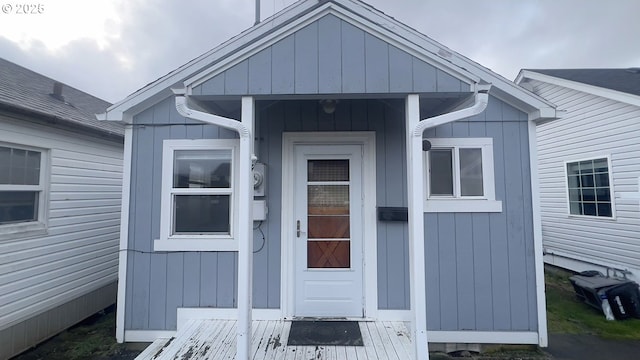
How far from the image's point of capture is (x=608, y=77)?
6672 mm

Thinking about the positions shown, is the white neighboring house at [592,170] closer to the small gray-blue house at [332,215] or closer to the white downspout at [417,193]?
the small gray-blue house at [332,215]

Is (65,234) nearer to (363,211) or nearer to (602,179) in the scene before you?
(363,211)

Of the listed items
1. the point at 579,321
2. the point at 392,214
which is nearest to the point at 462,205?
the point at 392,214

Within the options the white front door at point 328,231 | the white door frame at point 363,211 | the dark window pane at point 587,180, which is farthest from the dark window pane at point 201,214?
the dark window pane at point 587,180

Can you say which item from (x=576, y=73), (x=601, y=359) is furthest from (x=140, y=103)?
(x=576, y=73)

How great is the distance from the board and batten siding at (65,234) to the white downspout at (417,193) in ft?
14.6

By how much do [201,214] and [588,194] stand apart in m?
7.60

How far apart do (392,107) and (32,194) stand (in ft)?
15.6

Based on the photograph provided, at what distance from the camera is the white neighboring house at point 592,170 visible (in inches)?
208

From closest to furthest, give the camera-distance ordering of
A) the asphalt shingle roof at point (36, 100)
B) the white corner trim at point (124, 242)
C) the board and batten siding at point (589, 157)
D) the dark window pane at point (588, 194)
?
the white corner trim at point (124, 242) → the asphalt shingle roof at point (36, 100) → the board and batten siding at point (589, 157) → the dark window pane at point (588, 194)

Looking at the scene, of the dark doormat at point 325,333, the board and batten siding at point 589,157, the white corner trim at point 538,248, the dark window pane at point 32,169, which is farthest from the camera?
the board and batten siding at point 589,157

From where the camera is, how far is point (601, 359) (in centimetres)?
332

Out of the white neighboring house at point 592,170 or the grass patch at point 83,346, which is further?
the white neighboring house at point 592,170

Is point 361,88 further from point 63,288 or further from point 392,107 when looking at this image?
point 63,288
